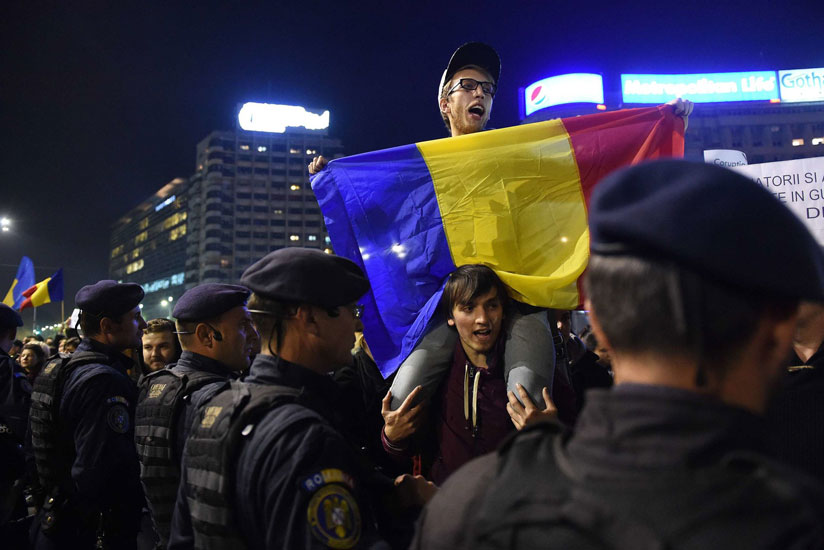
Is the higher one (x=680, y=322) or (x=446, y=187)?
(x=446, y=187)

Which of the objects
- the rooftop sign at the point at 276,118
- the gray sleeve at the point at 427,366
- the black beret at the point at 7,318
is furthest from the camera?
the rooftop sign at the point at 276,118

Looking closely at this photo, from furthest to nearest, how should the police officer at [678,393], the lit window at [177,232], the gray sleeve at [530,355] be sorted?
the lit window at [177,232] < the gray sleeve at [530,355] < the police officer at [678,393]

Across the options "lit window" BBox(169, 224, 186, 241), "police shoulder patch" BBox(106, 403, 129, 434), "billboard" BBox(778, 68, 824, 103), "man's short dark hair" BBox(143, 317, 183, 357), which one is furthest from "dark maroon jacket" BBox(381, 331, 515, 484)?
"lit window" BBox(169, 224, 186, 241)

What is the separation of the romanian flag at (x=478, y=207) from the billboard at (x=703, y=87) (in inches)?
2495

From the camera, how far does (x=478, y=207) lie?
3.96 m

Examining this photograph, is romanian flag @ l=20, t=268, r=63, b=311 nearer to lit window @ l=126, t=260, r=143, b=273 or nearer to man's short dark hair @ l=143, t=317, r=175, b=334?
man's short dark hair @ l=143, t=317, r=175, b=334

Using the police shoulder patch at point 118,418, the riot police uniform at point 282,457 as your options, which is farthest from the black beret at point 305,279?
the police shoulder patch at point 118,418

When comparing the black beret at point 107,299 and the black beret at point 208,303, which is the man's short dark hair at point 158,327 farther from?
the black beret at point 208,303

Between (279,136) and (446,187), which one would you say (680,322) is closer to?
(446,187)

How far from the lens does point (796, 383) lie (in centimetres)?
216

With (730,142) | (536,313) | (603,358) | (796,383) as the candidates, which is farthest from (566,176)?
(730,142)

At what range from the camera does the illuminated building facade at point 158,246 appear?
114 metres

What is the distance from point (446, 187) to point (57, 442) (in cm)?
385

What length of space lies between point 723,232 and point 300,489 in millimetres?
1492
